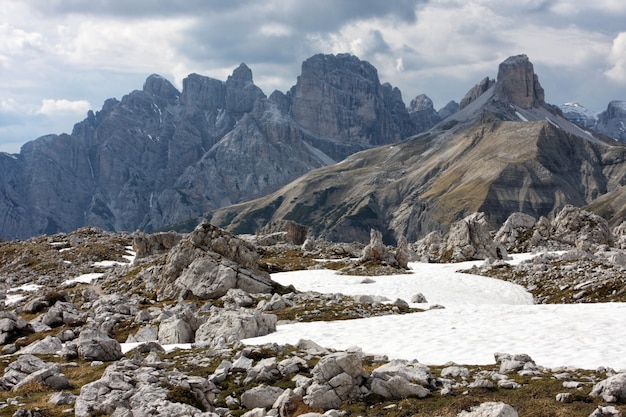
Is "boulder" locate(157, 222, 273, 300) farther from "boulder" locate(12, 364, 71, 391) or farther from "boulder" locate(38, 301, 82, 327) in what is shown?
"boulder" locate(12, 364, 71, 391)

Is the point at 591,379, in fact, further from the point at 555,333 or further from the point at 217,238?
the point at 217,238

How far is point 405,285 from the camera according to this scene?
55.0 meters

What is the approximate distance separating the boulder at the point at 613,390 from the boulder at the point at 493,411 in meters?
3.84

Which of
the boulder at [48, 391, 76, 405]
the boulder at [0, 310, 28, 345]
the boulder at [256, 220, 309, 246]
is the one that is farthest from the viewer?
the boulder at [256, 220, 309, 246]

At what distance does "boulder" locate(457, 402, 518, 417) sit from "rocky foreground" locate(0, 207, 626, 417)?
50 mm

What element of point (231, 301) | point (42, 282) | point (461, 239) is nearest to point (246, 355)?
point (231, 301)

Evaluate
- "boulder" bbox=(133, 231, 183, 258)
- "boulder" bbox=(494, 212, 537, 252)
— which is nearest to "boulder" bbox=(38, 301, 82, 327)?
"boulder" bbox=(133, 231, 183, 258)

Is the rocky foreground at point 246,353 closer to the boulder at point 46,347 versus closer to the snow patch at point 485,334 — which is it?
the boulder at point 46,347

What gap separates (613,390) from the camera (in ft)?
56.4

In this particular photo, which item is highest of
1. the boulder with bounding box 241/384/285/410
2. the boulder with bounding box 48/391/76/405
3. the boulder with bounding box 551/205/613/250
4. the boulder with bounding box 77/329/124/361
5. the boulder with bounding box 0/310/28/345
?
the boulder with bounding box 551/205/613/250

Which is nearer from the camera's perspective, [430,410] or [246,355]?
[430,410]

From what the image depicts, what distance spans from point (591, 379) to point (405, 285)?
35.1m

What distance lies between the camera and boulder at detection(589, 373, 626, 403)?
17.1 meters

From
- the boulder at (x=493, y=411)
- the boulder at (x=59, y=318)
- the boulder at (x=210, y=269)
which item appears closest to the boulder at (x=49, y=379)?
the boulder at (x=493, y=411)
